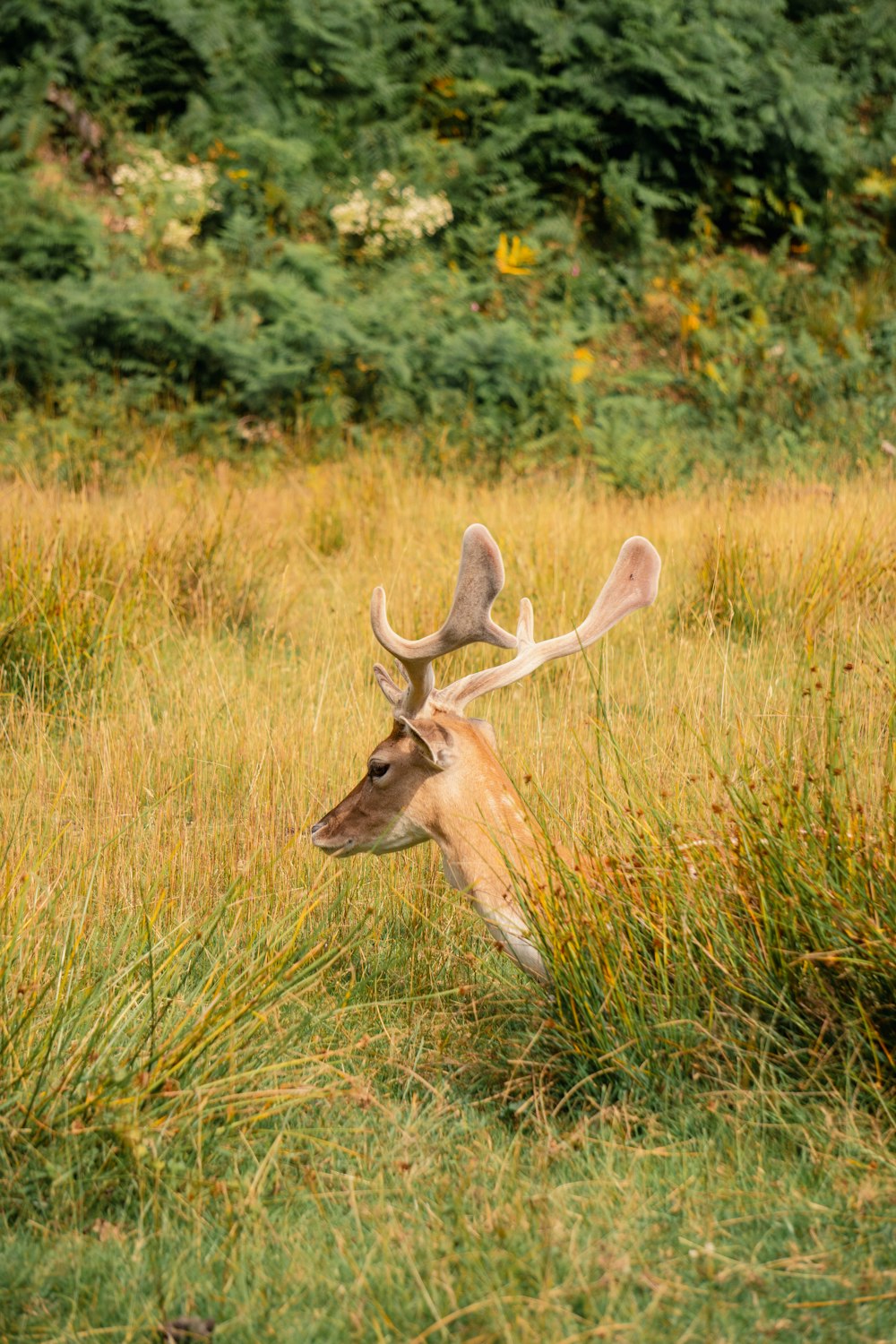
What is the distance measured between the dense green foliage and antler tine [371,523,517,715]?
721 centimetres

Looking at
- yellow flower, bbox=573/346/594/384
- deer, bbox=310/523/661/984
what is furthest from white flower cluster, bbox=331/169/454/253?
deer, bbox=310/523/661/984

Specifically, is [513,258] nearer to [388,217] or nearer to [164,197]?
[388,217]

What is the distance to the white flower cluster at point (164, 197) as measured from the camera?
468 inches

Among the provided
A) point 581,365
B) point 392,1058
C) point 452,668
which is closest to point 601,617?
point 392,1058

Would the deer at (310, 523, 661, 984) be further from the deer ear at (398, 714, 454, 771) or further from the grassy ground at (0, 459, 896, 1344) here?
the grassy ground at (0, 459, 896, 1344)

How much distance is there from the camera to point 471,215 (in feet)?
44.1

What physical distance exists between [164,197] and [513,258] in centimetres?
327

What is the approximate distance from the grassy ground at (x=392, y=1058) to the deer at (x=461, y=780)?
0.21 meters

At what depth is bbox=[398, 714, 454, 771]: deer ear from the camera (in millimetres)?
3387

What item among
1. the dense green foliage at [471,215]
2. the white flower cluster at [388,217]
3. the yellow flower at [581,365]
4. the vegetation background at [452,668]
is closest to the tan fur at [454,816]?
the vegetation background at [452,668]

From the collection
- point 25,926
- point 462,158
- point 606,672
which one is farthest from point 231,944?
point 462,158

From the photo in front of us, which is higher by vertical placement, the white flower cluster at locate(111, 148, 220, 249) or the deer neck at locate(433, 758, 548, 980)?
the white flower cluster at locate(111, 148, 220, 249)

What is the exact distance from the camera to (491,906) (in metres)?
3.28

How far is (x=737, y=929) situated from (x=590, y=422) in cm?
881
